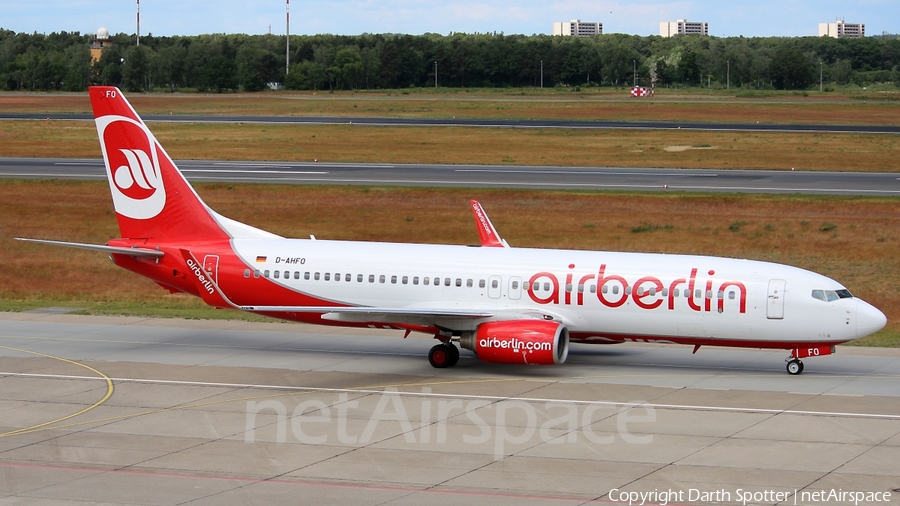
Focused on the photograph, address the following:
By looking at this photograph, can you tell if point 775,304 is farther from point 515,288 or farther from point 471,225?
point 471,225

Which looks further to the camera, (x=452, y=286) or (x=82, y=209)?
(x=82, y=209)

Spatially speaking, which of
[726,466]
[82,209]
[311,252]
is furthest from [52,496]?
[82,209]

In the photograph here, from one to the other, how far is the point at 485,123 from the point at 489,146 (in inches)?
850

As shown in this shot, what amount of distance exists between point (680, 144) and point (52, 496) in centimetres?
8331

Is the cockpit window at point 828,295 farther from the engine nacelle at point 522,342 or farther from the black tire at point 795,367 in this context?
the engine nacelle at point 522,342

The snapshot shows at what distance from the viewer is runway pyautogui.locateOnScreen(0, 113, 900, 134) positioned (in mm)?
112375

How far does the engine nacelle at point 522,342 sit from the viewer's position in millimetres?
32125

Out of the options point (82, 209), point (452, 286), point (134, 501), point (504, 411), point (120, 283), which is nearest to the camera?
point (134, 501)

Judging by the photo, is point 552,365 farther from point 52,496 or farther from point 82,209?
point 82,209

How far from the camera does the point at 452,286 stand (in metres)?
35.1

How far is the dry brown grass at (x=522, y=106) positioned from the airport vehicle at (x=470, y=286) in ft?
Answer: 310

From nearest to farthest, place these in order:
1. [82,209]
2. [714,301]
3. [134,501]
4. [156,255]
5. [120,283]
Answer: [134,501] → [714,301] → [156,255] → [120,283] → [82,209]

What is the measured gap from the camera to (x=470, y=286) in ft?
114

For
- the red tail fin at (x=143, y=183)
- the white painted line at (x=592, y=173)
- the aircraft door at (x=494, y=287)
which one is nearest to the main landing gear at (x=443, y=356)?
the aircraft door at (x=494, y=287)
